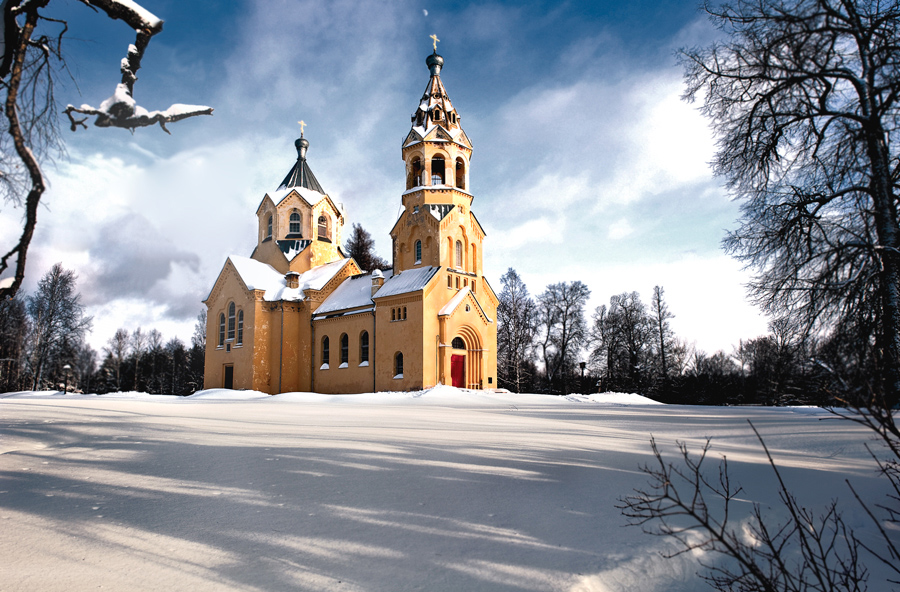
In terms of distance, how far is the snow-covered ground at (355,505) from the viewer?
349 cm

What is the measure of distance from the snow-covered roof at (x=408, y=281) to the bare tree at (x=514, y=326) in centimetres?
1506

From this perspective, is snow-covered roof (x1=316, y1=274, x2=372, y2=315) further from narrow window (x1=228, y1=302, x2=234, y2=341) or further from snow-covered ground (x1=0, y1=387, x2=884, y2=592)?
snow-covered ground (x1=0, y1=387, x2=884, y2=592)

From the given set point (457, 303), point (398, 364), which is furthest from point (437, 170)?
point (398, 364)

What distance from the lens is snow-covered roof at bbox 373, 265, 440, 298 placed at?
93.1ft

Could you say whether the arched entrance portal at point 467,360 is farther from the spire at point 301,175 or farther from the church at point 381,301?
the spire at point 301,175

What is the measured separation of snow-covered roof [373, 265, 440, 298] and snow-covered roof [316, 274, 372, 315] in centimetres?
146

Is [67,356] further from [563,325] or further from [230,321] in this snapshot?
[563,325]

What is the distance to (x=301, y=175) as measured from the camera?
127 ft

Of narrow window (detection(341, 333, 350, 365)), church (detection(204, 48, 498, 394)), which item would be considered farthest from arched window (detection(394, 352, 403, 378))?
narrow window (detection(341, 333, 350, 365))

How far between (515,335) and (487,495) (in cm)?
3875

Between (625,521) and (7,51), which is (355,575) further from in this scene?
(7,51)

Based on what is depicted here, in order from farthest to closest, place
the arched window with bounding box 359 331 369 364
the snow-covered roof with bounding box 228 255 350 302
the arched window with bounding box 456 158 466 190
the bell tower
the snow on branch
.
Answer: the snow-covered roof with bounding box 228 255 350 302 < the arched window with bounding box 456 158 466 190 < the arched window with bounding box 359 331 369 364 < the bell tower < the snow on branch

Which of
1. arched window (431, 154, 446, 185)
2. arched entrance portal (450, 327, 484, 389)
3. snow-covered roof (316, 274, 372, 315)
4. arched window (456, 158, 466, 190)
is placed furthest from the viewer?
arched window (456, 158, 466, 190)

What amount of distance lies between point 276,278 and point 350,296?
19.5ft
